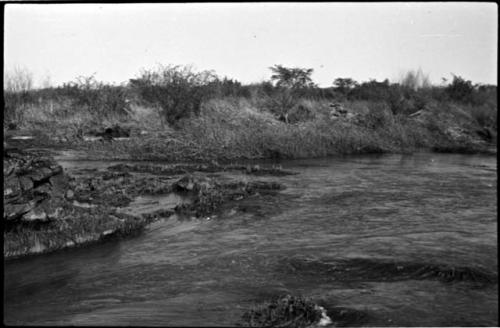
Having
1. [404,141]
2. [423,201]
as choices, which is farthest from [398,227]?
[404,141]

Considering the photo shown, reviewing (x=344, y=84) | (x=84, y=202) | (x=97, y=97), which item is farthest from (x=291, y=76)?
(x=84, y=202)

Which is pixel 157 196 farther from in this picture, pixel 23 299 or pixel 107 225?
pixel 23 299

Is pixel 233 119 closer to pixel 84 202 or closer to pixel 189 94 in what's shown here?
pixel 189 94

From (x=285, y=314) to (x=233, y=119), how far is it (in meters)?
23.8

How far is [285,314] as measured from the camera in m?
6.80

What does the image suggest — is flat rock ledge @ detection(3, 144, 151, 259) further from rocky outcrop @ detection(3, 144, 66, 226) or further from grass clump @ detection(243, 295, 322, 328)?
grass clump @ detection(243, 295, 322, 328)

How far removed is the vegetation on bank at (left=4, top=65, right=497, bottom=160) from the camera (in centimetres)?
2608

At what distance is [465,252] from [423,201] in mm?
5256

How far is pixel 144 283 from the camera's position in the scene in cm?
852

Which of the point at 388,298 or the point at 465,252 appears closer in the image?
the point at 388,298

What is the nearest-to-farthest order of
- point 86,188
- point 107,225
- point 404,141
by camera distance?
point 107,225
point 86,188
point 404,141

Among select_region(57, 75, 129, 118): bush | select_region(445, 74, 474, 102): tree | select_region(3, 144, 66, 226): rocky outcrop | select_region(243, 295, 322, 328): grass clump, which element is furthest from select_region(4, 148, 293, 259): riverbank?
select_region(445, 74, 474, 102): tree

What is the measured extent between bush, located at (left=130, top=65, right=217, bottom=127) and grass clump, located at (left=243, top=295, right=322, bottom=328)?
22894 millimetres

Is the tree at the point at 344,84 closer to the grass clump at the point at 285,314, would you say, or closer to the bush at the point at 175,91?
the bush at the point at 175,91
